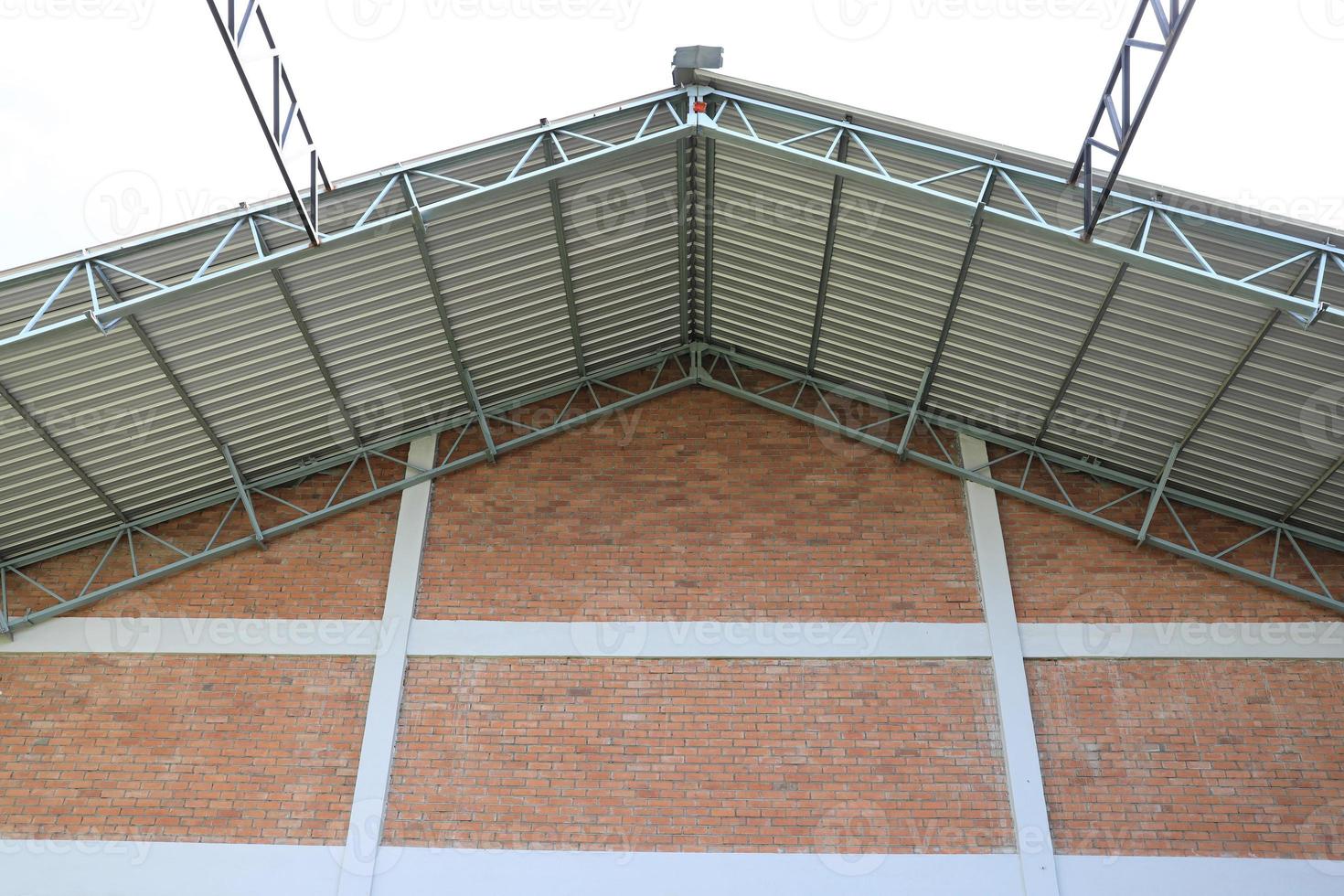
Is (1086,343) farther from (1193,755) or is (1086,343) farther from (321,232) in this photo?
(321,232)

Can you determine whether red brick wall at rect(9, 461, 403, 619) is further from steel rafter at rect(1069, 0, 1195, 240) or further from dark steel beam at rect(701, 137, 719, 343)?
steel rafter at rect(1069, 0, 1195, 240)

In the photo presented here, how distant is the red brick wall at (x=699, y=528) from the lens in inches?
667

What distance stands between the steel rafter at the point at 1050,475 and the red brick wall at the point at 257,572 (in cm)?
602

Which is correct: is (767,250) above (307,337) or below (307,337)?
above

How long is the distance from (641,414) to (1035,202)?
727cm

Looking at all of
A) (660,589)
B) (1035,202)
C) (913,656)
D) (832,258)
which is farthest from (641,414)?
(1035,202)

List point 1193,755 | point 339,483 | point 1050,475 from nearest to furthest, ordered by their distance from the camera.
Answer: point 1193,755
point 1050,475
point 339,483

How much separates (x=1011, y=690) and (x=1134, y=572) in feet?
9.04

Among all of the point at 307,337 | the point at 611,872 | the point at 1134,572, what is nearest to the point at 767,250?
the point at 307,337

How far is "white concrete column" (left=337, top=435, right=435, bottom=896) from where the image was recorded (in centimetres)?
1519

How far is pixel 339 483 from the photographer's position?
17.8 meters

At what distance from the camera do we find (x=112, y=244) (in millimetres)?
13023

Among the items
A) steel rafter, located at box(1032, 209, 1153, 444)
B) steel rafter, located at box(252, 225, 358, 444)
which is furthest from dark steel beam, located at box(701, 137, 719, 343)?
steel rafter, located at box(252, 225, 358, 444)

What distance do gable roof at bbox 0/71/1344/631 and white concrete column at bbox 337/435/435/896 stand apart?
1243mm
